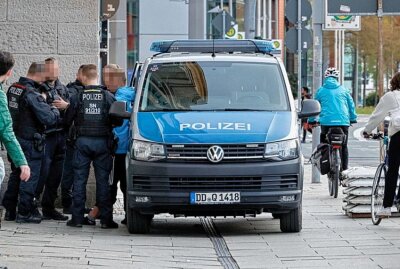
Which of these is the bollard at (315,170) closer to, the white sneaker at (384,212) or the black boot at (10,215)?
the white sneaker at (384,212)

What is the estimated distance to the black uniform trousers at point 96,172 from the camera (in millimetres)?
13727

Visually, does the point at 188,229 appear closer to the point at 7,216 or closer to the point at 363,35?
the point at 7,216

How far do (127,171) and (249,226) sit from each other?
1928 mm

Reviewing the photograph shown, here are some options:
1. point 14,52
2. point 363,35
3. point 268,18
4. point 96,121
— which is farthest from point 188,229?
point 363,35

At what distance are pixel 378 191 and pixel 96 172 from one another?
126 inches

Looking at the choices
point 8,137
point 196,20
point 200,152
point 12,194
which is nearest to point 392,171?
point 200,152

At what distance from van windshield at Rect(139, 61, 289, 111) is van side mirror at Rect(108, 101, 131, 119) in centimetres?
21

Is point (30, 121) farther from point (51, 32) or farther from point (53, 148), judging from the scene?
point (51, 32)

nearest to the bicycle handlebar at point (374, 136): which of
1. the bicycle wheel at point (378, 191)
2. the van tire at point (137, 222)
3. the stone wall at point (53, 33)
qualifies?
the bicycle wheel at point (378, 191)

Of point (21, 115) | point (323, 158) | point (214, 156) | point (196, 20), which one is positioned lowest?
point (323, 158)

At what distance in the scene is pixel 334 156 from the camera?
17.8m

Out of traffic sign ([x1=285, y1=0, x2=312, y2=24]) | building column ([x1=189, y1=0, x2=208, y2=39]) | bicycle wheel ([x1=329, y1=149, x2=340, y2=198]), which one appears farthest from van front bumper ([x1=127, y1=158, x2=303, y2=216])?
building column ([x1=189, y1=0, x2=208, y2=39])

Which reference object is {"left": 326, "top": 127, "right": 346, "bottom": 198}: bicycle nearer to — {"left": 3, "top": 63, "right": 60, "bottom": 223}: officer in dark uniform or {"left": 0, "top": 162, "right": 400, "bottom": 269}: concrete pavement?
{"left": 0, "top": 162, "right": 400, "bottom": 269}: concrete pavement

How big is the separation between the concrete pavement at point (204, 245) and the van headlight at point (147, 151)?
85 centimetres
